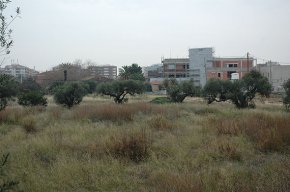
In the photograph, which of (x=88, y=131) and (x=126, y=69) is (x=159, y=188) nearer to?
(x=88, y=131)

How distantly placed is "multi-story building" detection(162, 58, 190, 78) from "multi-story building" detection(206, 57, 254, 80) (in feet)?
36.6

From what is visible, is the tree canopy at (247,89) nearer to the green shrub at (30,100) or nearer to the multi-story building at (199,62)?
the green shrub at (30,100)

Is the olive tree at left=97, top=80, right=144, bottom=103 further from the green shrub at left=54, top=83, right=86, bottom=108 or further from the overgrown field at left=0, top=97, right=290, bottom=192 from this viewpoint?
the overgrown field at left=0, top=97, right=290, bottom=192

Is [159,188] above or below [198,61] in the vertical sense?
below

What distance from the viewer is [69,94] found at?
28.9 m

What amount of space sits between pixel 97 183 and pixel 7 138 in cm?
595

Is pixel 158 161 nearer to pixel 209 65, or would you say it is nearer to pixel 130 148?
pixel 130 148

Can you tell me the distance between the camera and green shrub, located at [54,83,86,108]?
28569 mm

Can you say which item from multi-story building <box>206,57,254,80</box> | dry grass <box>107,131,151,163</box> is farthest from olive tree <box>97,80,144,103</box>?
multi-story building <box>206,57,254,80</box>

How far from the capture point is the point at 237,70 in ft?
288

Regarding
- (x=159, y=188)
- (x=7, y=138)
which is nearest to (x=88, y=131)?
(x=7, y=138)

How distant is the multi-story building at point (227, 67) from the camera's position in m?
88.2

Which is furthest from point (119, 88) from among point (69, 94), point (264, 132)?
point (264, 132)

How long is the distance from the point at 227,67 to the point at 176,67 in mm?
17563
